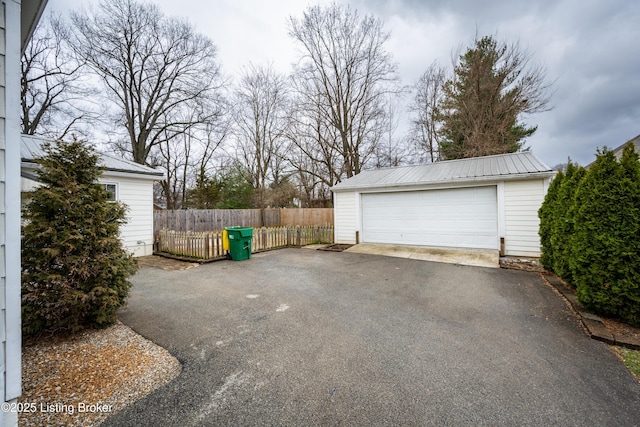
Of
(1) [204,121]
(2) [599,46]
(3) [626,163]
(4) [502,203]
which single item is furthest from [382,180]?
(1) [204,121]

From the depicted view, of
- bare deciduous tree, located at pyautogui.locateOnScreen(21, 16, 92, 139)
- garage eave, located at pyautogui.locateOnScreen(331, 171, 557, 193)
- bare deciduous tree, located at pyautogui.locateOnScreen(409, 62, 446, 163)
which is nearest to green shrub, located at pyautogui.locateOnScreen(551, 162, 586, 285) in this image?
garage eave, located at pyautogui.locateOnScreen(331, 171, 557, 193)

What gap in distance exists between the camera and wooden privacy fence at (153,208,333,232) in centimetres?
1159

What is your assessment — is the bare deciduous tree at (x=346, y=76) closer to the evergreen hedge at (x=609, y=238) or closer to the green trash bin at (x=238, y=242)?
the green trash bin at (x=238, y=242)

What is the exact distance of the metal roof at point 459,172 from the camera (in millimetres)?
7984

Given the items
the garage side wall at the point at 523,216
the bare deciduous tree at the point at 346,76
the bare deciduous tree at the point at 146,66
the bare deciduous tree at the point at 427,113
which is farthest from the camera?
the bare deciduous tree at the point at 427,113

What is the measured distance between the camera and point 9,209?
5.38 feet

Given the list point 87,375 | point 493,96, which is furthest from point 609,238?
point 493,96

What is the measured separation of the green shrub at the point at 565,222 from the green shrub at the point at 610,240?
97 cm

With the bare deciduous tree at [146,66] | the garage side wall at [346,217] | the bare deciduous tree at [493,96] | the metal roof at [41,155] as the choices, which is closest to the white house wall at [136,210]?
the metal roof at [41,155]

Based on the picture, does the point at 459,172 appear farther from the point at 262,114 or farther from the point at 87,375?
the point at 262,114

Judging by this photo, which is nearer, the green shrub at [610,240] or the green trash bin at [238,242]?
the green shrub at [610,240]

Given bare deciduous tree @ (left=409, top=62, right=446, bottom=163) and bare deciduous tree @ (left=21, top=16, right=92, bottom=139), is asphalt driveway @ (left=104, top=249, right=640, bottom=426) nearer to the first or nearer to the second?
bare deciduous tree @ (left=409, top=62, right=446, bottom=163)

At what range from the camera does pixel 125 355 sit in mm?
2811

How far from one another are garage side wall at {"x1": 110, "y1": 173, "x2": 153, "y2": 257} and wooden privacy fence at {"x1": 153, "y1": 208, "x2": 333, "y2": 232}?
776 mm
